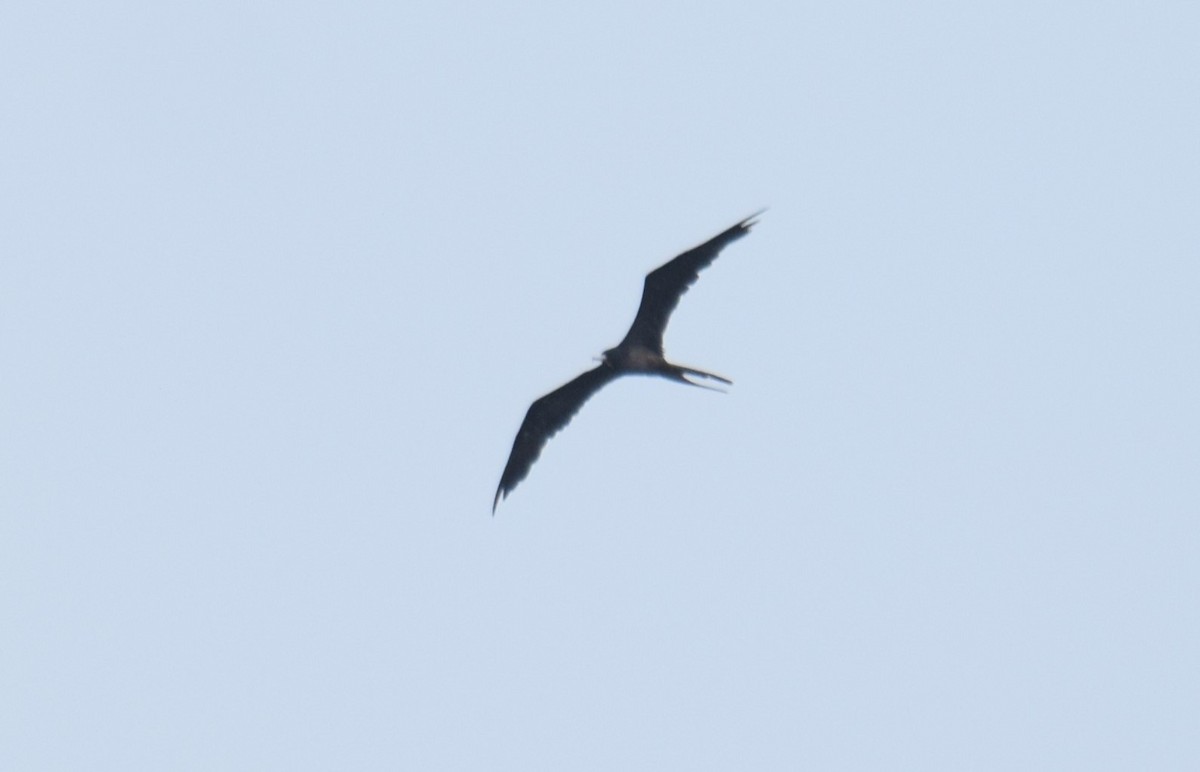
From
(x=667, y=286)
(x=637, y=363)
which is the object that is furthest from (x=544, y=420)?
(x=667, y=286)

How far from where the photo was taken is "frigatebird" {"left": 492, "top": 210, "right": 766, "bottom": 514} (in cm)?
2013

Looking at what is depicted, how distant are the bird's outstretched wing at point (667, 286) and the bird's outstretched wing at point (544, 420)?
104 centimetres

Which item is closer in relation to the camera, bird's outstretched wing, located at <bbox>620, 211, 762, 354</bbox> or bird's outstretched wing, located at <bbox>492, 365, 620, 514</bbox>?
bird's outstretched wing, located at <bbox>620, 211, 762, 354</bbox>

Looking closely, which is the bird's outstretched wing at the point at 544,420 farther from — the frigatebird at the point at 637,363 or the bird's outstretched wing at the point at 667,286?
the bird's outstretched wing at the point at 667,286

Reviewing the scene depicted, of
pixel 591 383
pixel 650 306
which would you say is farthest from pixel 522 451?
pixel 650 306

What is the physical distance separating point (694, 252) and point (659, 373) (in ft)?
6.25

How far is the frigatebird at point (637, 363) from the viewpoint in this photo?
20.1 meters

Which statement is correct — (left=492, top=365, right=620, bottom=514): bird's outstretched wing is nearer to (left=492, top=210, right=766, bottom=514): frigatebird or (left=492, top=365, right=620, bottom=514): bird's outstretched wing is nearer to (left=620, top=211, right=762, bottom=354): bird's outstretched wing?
(left=492, top=210, right=766, bottom=514): frigatebird

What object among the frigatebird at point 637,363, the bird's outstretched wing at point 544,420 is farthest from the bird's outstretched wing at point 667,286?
the bird's outstretched wing at point 544,420

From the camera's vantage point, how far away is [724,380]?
20.2 m

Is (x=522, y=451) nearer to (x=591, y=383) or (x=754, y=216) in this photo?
(x=591, y=383)

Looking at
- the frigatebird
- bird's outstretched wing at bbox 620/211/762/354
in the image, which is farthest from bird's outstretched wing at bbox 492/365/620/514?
bird's outstretched wing at bbox 620/211/762/354

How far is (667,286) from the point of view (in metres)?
20.6

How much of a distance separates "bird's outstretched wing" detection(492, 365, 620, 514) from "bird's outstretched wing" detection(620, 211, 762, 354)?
1.04 m
